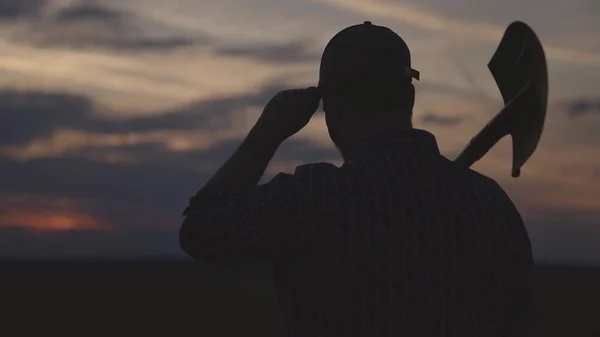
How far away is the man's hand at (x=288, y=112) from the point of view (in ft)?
10.9

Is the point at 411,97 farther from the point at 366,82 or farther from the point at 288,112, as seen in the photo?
the point at 288,112

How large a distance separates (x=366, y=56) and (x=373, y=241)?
63cm

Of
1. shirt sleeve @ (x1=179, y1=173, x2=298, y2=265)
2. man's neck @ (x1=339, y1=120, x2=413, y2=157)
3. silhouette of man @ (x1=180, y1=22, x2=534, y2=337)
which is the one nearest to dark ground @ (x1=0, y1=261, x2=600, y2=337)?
silhouette of man @ (x1=180, y1=22, x2=534, y2=337)

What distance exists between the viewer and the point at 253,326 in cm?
3084

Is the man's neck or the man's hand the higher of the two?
the man's hand

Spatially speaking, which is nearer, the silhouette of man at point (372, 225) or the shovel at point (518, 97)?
the silhouette of man at point (372, 225)

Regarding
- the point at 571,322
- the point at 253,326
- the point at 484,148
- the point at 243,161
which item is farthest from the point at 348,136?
the point at 571,322

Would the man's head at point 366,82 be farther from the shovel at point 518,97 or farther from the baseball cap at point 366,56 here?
the shovel at point 518,97

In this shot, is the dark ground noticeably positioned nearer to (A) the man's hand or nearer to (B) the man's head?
(A) the man's hand

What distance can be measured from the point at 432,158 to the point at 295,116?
51 centimetres

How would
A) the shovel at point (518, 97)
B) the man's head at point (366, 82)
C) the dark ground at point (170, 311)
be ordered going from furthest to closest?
the dark ground at point (170, 311), the shovel at point (518, 97), the man's head at point (366, 82)

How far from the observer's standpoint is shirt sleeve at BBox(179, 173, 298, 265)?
9.87 ft

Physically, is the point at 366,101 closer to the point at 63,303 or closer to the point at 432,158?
the point at 432,158

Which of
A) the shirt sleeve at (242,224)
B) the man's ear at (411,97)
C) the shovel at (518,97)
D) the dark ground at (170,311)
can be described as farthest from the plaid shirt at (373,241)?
the dark ground at (170,311)
